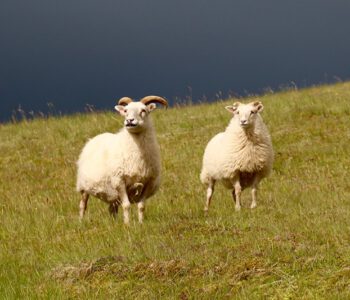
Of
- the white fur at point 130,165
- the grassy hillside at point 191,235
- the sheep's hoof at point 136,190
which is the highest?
the white fur at point 130,165

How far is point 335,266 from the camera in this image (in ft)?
29.0

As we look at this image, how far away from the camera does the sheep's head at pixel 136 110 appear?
12.8 metres

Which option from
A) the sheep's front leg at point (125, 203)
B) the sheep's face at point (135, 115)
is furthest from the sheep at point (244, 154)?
the sheep's front leg at point (125, 203)

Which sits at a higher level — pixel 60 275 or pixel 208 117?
pixel 208 117

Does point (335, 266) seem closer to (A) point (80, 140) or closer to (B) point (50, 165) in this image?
(B) point (50, 165)

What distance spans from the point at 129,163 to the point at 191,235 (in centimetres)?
242

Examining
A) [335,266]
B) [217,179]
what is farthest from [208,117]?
[335,266]

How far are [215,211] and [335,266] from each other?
502 centimetres

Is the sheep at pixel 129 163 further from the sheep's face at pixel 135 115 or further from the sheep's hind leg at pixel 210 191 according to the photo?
the sheep's hind leg at pixel 210 191

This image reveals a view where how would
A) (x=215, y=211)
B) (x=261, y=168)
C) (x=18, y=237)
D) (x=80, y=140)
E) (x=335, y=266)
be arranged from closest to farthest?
(x=335, y=266), (x=18, y=237), (x=215, y=211), (x=261, y=168), (x=80, y=140)

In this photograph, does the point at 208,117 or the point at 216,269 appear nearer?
the point at 216,269

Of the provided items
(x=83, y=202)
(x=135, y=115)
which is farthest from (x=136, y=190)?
(x=83, y=202)

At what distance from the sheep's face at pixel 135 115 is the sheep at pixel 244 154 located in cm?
239

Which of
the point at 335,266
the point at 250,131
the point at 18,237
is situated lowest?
the point at 335,266
